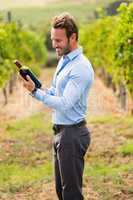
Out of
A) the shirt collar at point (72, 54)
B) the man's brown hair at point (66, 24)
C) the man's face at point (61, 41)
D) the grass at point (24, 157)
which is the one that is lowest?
the grass at point (24, 157)

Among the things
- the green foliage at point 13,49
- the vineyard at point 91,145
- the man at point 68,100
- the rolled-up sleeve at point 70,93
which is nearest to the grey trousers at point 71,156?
the man at point 68,100

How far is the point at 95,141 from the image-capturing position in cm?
1259

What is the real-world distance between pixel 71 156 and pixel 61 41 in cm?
99

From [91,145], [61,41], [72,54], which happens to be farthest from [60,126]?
[91,145]

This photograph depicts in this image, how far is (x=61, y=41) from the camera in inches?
199

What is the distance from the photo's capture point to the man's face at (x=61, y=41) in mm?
5012

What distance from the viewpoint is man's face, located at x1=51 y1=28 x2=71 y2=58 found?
16.4ft

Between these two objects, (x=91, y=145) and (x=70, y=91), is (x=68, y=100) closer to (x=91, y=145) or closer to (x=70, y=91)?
(x=70, y=91)

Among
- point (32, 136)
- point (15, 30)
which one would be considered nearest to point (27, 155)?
point (32, 136)

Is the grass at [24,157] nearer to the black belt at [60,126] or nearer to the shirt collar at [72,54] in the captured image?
the black belt at [60,126]

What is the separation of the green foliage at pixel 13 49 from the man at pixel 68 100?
6.75 meters

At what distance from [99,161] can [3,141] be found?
307cm

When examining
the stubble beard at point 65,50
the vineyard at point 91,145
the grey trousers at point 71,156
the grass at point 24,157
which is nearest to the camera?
the stubble beard at point 65,50

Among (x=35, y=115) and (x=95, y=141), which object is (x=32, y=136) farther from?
(x=35, y=115)
